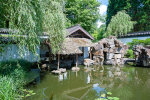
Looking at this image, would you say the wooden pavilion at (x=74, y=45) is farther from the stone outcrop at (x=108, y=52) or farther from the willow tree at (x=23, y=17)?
the willow tree at (x=23, y=17)

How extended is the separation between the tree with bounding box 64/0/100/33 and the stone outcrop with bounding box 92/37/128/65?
6.36 m

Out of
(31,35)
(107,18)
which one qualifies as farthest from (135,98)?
(107,18)

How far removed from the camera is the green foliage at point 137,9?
50.4 ft

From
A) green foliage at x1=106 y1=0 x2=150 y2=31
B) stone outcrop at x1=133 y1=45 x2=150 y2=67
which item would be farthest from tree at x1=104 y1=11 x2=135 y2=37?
stone outcrop at x1=133 y1=45 x2=150 y2=67

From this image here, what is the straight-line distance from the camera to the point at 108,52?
1270 centimetres

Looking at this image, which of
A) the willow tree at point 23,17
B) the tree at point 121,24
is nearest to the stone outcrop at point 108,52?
the tree at point 121,24

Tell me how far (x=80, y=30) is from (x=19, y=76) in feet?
28.7

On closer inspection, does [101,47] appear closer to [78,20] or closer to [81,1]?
[78,20]

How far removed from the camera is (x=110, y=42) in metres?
12.9

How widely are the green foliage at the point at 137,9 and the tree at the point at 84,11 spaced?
11.9ft

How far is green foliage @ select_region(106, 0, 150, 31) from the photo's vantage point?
15372 millimetres

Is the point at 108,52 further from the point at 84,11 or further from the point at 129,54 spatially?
the point at 84,11

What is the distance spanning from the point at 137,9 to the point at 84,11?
898 centimetres

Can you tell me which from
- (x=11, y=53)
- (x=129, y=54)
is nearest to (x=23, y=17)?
(x=11, y=53)
